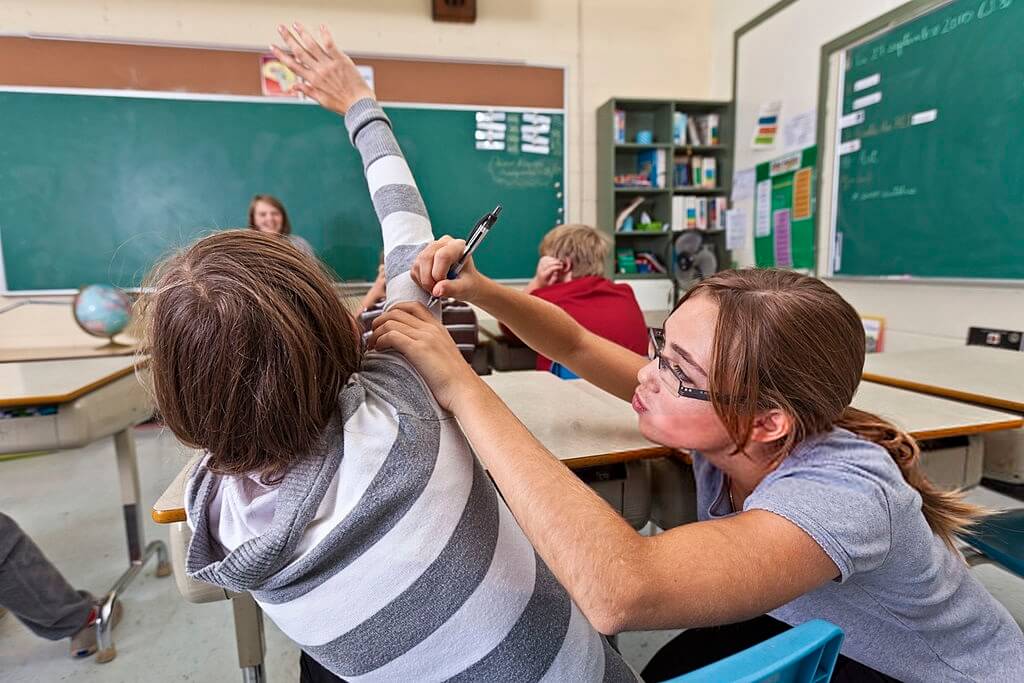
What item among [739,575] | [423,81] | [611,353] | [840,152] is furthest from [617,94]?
[739,575]

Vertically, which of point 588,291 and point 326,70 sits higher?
point 326,70

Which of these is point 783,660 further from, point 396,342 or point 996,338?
point 996,338

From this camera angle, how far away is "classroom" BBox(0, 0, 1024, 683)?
0.57 m

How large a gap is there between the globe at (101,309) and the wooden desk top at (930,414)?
111 inches

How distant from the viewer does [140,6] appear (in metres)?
3.76

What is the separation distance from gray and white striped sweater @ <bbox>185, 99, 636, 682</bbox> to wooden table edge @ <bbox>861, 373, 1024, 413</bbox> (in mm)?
1285

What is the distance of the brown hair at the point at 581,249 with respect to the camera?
2.39 m

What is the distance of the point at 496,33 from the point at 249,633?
13.9ft

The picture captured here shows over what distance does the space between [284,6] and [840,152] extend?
3657 millimetres

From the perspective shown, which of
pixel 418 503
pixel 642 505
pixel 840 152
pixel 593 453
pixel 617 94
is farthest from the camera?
pixel 617 94

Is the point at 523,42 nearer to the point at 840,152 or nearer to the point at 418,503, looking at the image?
the point at 840,152

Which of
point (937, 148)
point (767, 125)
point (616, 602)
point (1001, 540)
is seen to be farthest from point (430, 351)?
point (767, 125)

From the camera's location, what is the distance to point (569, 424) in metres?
1.22

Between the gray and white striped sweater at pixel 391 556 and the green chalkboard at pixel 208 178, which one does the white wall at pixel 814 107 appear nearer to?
the green chalkboard at pixel 208 178
